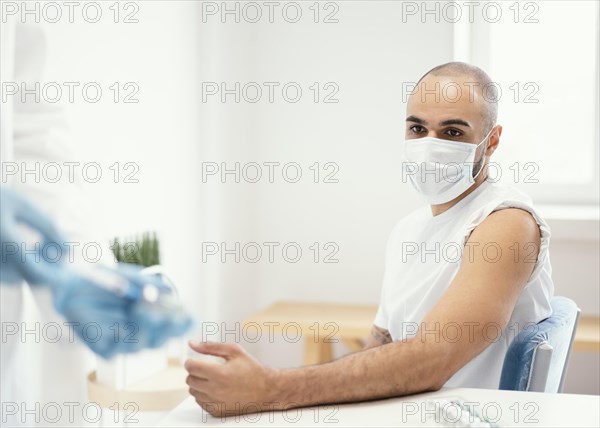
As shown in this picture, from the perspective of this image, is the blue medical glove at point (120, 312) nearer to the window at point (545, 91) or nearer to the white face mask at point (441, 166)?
the white face mask at point (441, 166)

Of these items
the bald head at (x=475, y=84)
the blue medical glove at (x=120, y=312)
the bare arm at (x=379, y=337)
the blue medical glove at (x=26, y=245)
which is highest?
the bald head at (x=475, y=84)

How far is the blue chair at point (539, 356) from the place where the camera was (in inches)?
49.2

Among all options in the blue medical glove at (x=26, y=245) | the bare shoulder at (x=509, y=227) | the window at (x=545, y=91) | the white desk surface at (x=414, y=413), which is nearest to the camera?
the blue medical glove at (x=26, y=245)

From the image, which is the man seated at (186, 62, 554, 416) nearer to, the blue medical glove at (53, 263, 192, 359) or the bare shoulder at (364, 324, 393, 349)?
the bare shoulder at (364, 324, 393, 349)

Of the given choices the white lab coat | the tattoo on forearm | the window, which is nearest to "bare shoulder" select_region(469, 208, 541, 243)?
the tattoo on forearm

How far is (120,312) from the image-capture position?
2.50 ft

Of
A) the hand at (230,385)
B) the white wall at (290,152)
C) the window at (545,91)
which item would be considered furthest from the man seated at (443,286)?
the window at (545,91)

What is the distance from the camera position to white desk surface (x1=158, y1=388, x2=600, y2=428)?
1.03m

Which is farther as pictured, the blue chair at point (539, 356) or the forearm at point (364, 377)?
the blue chair at point (539, 356)

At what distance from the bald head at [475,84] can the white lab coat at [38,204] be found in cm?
79

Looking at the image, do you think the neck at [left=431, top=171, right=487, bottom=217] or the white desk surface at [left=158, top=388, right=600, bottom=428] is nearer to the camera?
the white desk surface at [left=158, top=388, right=600, bottom=428]

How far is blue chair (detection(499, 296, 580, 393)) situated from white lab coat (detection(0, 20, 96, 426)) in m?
0.72

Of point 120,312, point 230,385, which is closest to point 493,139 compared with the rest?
point 230,385

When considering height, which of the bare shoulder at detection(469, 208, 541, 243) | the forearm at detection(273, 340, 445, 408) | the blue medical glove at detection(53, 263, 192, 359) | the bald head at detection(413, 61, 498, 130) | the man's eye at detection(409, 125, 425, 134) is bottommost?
the forearm at detection(273, 340, 445, 408)
